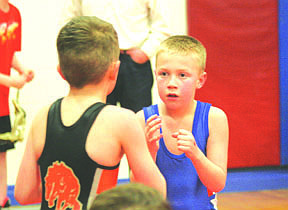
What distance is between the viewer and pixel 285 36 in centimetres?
462

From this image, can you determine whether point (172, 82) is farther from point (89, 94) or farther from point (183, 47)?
point (89, 94)

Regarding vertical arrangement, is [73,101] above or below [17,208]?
above

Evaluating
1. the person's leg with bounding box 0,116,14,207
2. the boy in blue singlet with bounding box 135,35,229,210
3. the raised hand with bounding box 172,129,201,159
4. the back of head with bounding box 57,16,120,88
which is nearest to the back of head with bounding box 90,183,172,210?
the back of head with bounding box 57,16,120,88

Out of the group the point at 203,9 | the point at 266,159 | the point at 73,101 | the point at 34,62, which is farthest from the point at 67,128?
the point at 266,159

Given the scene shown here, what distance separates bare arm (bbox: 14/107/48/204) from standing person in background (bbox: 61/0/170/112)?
1.62 meters

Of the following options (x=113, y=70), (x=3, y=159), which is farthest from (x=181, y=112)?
(x=3, y=159)

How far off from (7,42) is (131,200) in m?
2.84

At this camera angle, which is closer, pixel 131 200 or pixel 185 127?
pixel 131 200

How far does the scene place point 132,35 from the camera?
10.7 ft

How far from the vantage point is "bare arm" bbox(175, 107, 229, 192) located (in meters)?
1.65

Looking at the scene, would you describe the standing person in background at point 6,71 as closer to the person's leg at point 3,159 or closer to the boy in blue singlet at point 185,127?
the person's leg at point 3,159

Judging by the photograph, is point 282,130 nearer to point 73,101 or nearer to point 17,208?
point 17,208

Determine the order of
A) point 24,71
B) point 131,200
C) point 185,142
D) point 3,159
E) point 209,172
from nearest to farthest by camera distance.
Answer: point 131,200
point 185,142
point 209,172
point 3,159
point 24,71

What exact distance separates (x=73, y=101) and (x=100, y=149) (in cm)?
18
